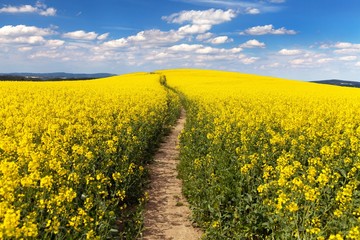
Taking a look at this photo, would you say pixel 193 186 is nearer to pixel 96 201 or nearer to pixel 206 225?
pixel 206 225

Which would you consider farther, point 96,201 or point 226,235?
point 226,235

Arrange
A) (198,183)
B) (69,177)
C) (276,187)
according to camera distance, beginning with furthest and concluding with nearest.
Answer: (198,183) → (276,187) → (69,177)

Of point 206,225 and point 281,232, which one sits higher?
point 281,232

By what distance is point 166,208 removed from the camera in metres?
8.12

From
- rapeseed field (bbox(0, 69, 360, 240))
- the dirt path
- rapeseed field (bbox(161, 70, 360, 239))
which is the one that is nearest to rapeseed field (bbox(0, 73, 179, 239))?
rapeseed field (bbox(0, 69, 360, 240))

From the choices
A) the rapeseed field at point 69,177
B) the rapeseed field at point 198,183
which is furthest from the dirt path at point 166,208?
the rapeseed field at point 69,177

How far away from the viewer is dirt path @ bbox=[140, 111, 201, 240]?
270 inches

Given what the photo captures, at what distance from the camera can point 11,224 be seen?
3115mm

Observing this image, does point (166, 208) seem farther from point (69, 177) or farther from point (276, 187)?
point (69, 177)

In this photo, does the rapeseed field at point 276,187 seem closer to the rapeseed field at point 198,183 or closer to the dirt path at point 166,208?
the rapeseed field at point 198,183

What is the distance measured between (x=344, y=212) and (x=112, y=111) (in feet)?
36.2

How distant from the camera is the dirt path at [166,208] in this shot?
686 centimetres

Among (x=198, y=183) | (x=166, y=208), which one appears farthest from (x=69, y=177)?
(x=198, y=183)

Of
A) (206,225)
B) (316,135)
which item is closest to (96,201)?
(206,225)
